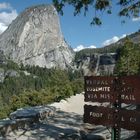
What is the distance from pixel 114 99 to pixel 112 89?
8.0 inches

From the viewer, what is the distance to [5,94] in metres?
179

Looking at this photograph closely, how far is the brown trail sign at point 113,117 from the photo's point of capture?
7793 millimetres

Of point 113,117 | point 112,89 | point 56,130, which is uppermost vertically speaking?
point 112,89

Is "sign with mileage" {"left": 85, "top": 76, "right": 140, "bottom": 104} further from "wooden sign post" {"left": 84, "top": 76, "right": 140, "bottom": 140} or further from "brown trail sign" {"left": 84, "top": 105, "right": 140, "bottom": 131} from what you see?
"brown trail sign" {"left": 84, "top": 105, "right": 140, "bottom": 131}

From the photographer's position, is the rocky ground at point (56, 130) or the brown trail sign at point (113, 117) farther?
the rocky ground at point (56, 130)

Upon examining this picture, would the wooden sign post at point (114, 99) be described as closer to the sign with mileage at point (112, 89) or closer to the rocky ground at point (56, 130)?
the sign with mileage at point (112, 89)

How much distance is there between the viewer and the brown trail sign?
Result: 7.79m

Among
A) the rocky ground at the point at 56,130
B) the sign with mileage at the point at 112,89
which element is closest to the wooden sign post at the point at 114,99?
the sign with mileage at the point at 112,89

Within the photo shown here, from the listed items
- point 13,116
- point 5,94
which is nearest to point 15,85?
point 5,94

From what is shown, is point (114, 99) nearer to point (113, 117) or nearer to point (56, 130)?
point (113, 117)

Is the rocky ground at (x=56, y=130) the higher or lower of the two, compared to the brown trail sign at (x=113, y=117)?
lower

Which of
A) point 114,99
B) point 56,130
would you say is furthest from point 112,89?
point 56,130

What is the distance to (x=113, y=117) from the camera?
27.0 ft

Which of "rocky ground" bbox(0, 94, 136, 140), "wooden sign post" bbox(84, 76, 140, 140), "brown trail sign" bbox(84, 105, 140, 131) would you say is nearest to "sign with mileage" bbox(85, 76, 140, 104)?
"wooden sign post" bbox(84, 76, 140, 140)
